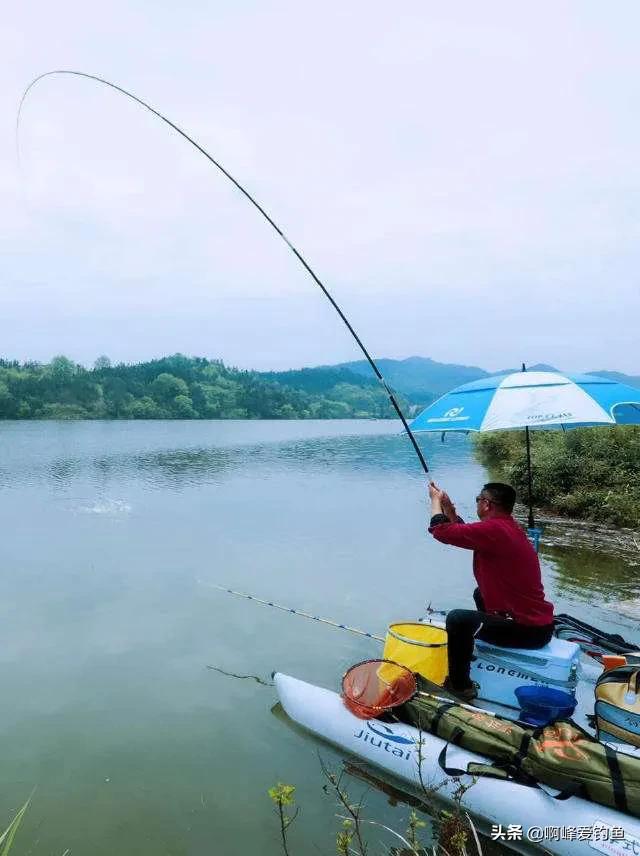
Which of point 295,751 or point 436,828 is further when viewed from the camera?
point 295,751

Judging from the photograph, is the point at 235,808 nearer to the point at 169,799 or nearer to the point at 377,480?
the point at 169,799

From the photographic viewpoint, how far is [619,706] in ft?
14.3

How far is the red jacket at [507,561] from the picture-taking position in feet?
15.8

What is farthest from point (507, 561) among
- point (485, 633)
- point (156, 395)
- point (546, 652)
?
point (156, 395)

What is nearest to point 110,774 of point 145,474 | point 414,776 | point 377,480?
point 414,776

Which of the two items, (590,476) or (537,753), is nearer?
(537,753)

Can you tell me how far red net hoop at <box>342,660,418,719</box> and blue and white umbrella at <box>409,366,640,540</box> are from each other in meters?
2.31

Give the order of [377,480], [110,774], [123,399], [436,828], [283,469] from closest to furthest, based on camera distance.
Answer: [436,828] < [110,774] < [377,480] < [283,469] < [123,399]

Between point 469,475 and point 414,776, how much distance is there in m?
23.5

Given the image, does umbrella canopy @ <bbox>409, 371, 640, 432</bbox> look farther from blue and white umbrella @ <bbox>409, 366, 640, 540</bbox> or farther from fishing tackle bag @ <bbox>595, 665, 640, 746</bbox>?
fishing tackle bag @ <bbox>595, 665, 640, 746</bbox>

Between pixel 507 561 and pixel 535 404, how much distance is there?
5.42 feet

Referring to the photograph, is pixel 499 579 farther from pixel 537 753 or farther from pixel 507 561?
pixel 537 753

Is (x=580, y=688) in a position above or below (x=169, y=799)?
above

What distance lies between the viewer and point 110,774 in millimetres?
5359
